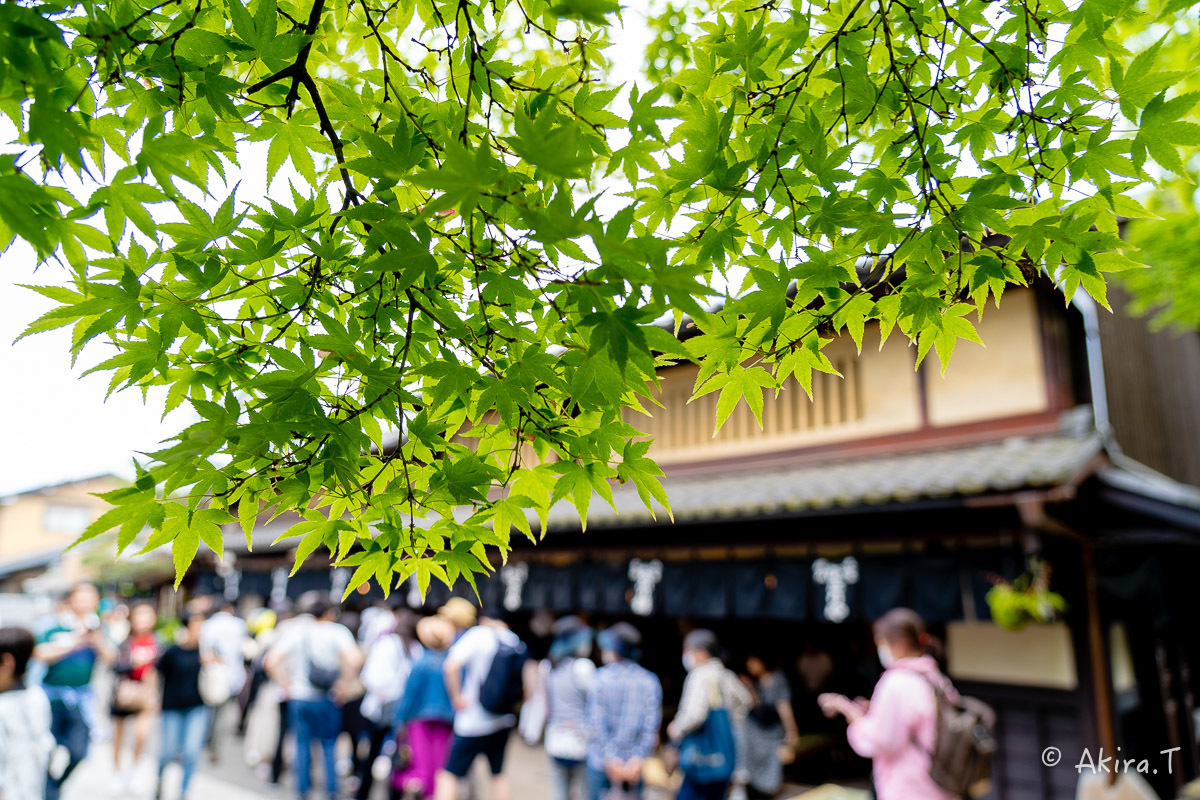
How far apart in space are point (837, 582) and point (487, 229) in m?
6.69

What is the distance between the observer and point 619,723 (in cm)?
653

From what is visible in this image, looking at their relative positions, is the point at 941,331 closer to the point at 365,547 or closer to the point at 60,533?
the point at 365,547

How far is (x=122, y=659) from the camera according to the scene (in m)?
7.66

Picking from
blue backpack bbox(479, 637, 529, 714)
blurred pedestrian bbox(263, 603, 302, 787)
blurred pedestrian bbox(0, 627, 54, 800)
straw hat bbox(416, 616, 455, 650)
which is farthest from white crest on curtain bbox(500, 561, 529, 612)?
blurred pedestrian bbox(0, 627, 54, 800)

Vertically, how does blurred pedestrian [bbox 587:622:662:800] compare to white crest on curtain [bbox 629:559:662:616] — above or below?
below

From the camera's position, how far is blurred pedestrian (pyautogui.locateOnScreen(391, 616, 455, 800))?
21.5 ft

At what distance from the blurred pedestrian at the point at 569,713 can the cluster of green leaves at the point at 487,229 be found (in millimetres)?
5552

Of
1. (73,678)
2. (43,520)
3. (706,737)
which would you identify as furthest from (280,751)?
(43,520)

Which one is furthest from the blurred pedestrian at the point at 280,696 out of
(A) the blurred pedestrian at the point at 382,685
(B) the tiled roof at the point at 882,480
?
(B) the tiled roof at the point at 882,480

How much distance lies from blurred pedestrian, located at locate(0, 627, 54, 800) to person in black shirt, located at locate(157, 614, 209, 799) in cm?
261

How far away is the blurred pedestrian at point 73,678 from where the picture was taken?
6.03 m

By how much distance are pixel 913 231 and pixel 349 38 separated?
164 cm

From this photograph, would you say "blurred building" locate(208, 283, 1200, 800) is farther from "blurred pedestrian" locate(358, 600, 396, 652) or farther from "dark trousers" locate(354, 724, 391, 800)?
"dark trousers" locate(354, 724, 391, 800)

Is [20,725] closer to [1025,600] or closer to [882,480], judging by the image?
[882,480]
